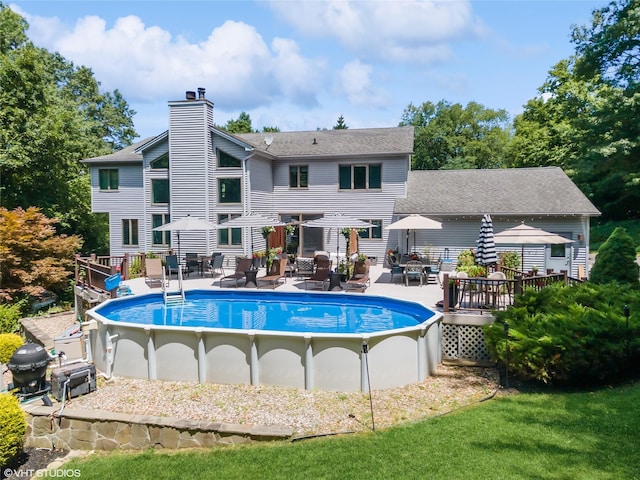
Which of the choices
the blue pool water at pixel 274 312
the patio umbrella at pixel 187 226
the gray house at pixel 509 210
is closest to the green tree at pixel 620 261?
the blue pool water at pixel 274 312

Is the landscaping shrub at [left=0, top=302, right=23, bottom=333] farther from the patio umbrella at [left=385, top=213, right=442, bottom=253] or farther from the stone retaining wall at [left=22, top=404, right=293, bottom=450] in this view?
the patio umbrella at [left=385, top=213, right=442, bottom=253]

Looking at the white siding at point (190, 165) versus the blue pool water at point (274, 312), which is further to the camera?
the white siding at point (190, 165)

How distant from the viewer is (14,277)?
17.8 metres

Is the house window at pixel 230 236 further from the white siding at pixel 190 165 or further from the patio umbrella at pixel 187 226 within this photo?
the patio umbrella at pixel 187 226

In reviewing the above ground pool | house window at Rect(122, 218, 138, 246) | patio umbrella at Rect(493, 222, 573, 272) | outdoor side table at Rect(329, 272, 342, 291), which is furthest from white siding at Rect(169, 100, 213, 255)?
patio umbrella at Rect(493, 222, 573, 272)

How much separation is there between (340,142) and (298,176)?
3.03 meters

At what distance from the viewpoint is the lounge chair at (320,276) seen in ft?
50.0

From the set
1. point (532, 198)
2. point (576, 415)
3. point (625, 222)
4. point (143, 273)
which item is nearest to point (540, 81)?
point (625, 222)

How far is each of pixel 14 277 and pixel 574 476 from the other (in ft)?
64.9

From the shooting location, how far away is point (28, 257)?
18344 mm

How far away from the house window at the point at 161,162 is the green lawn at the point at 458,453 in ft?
59.2

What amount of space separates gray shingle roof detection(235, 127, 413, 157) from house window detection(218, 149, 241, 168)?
1239 mm

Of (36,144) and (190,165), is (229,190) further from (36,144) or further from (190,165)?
(36,144)

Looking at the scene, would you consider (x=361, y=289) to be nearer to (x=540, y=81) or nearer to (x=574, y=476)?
(x=574, y=476)
